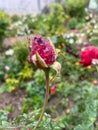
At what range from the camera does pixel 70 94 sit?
3.50 m

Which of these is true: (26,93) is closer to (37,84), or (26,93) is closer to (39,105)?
(37,84)

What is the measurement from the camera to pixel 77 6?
27.3 ft

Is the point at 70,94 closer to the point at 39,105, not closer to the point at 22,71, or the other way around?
the point at 39,105

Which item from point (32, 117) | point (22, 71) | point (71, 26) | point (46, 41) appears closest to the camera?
point (46, 41)

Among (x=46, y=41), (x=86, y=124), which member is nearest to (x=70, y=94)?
(x=86, y=124)

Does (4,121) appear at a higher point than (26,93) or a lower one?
higher

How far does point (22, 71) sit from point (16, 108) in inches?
25.4

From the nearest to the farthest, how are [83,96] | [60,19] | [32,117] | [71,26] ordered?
[32,117]
[83,96]
[60,19]
[71,26]

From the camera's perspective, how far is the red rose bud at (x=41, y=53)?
3.77 ft

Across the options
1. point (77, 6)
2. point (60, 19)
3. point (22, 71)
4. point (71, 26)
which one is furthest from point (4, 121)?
point (77, 6)

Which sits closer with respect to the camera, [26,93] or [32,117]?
[32,117]

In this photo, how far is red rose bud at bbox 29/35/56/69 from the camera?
1149mm

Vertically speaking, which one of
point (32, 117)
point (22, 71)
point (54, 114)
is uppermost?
point (32, 117)

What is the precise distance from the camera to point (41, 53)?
1.17 metres
